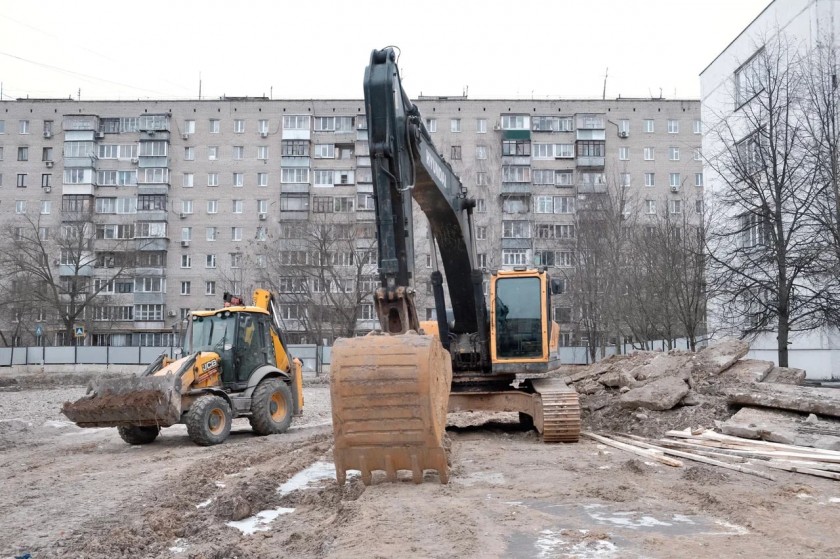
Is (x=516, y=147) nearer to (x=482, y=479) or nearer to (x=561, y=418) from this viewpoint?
(x=561, y=418)

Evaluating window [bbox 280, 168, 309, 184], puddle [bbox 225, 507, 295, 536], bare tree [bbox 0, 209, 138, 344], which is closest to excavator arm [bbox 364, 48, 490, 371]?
puddle [bbox 225, 507, 295, 536]

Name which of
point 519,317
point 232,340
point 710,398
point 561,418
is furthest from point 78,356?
point 561,418

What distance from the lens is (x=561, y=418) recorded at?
38.3 feet

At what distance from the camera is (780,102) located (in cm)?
2144

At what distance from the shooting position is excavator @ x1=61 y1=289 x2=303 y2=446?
42.9 feet

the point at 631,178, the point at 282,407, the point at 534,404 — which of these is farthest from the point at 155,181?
the point at 534,404

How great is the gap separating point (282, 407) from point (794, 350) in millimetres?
18604

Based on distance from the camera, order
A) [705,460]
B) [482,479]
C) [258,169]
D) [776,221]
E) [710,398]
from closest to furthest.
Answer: [482,479] < [705,460] < [710,398] < [776,221] < [258,169]

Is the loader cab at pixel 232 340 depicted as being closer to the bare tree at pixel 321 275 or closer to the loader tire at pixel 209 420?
the loader tire at pixel 209 420

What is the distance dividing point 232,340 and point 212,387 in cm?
115

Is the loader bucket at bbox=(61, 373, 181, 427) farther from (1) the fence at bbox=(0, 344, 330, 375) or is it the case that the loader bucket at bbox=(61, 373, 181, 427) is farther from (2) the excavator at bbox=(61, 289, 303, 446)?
(1) the fence at bbox=(0, 344, 330, 375)

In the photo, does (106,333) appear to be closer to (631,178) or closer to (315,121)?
(315,121)

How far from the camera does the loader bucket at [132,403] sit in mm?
12969

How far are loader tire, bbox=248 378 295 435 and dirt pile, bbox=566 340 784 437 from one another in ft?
20.0
